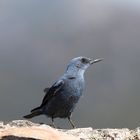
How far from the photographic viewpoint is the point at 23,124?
416 cm

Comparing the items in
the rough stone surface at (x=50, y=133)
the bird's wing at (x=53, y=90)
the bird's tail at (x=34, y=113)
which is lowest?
the rough stone surface at (x=50, y=133)

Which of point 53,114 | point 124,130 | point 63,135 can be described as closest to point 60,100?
point 53,114

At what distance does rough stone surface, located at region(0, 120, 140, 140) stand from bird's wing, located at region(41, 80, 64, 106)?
3.60m

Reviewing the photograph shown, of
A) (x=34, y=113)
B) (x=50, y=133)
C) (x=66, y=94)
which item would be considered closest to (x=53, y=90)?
(x=66, y=94)

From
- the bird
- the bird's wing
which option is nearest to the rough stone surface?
the bird

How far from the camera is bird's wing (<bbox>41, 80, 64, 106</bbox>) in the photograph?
8047 mm

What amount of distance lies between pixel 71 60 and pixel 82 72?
48 centimetres

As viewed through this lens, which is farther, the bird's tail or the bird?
the bird's tail

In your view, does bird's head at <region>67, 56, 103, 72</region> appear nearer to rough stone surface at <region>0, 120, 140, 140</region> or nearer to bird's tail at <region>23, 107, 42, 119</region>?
bird's tail at <region>23, 107, 42, 119</region>

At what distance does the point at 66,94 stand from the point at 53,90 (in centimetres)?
37

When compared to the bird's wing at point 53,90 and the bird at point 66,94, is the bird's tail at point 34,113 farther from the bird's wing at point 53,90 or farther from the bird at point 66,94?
the bird's wing at point 53,90

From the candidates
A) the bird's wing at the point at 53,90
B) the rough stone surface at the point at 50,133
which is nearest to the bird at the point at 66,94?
the bird's wing at the point at 53,90

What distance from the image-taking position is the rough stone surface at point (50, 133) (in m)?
3.65

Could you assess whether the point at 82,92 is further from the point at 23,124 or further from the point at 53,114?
the point at 23,124
